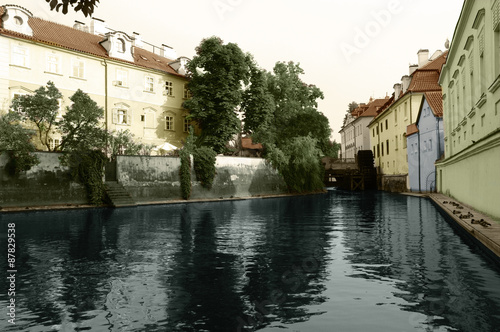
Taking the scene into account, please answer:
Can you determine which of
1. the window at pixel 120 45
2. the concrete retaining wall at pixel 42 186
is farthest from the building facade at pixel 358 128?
the concrete retaining wall at pixel 42 186

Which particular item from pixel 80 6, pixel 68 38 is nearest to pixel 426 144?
pixel 68 38

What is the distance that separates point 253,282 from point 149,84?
3442cm

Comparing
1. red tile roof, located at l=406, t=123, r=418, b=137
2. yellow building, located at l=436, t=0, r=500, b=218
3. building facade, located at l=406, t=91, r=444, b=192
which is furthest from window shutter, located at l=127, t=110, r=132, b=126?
yellow building, located at l=436, t=0, r=500, b=218

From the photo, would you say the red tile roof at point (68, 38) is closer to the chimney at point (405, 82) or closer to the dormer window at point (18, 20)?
the dormer window at point (18, 20)

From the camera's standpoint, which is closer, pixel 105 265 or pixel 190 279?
pixel 190 279

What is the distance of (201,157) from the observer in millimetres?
35188

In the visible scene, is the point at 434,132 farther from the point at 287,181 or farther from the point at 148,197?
the point at 148,197

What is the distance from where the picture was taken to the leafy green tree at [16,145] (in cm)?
2475

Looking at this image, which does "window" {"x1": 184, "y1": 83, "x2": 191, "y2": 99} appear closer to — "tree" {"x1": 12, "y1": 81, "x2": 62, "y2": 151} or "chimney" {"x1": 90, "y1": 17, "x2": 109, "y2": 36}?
"chimney" {"x1": 90, "y1": 17, "x2": 109, "y2": 36}

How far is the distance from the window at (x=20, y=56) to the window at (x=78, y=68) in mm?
3500

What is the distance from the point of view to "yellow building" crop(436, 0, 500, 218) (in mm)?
13078

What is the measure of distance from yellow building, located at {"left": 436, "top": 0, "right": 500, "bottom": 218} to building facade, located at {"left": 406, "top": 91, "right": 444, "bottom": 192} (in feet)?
25.3

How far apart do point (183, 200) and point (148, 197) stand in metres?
2.69

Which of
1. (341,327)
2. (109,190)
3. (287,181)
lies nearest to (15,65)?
(109,190)
